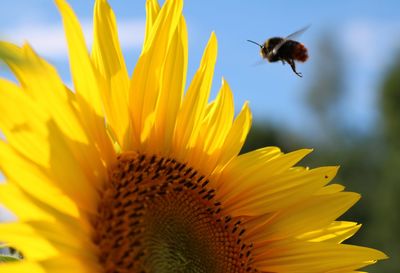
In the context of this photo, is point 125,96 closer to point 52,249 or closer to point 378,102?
point 52,249

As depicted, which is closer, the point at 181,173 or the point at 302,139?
the point at 181,173

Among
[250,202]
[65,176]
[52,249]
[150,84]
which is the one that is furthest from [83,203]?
[250,202]

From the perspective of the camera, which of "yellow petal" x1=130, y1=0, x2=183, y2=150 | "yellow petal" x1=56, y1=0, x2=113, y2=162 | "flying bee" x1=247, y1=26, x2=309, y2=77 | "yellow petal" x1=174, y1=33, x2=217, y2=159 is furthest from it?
"flying bee" x1=247, y1=26, x2=309, y2=77

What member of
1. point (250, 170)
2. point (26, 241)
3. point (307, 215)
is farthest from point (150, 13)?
point (26, 241)

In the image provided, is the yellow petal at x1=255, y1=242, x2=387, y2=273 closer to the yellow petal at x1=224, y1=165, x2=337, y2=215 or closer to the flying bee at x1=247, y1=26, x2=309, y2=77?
the yellow petal at x1=224, y1=165, x2=337, y2=215

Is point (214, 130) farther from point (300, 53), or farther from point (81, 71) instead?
point (300, 53)

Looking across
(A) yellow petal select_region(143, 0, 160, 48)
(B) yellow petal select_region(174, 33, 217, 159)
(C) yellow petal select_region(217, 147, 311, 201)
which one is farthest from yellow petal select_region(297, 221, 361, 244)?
(A) yellow petal select_region(143, 0, 160, 48)

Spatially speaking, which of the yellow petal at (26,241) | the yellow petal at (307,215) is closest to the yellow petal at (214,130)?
the yellow petal at (307,215)
